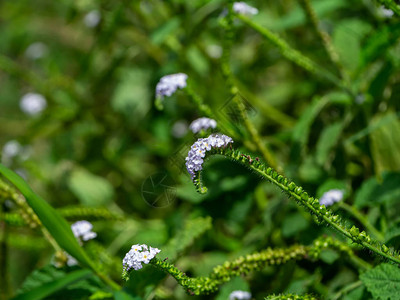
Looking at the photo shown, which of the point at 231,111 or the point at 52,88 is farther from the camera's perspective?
the point at 52,88

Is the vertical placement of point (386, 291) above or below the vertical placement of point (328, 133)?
below

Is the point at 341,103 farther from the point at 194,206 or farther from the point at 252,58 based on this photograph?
the point at 252,58

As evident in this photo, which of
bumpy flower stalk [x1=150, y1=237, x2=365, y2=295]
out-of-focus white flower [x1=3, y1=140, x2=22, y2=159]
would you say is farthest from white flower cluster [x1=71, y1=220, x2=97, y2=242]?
out-of-focus white flower [x1=3, y1=140, x2=22, y2=159]

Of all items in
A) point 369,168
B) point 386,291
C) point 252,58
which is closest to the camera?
point 386,291

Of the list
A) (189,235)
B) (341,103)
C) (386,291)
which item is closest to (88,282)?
(189,235)

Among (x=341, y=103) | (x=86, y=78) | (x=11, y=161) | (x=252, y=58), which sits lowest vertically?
(x=341, y=103)

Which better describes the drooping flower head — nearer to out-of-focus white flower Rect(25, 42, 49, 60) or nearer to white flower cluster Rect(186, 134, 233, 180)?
white flower cluster Rect(186, 134, 233, 180)
